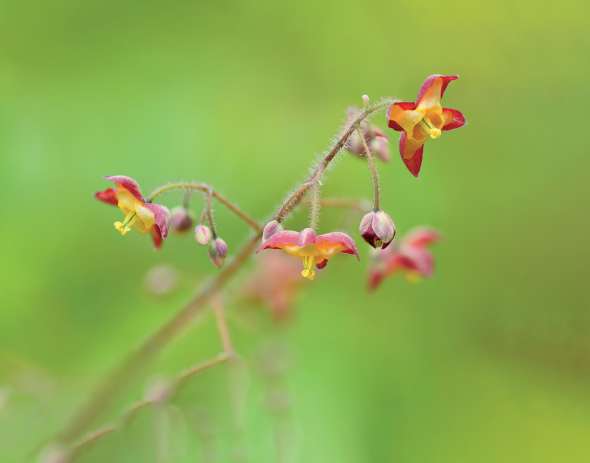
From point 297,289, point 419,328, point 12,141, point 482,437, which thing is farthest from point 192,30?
point 482,437

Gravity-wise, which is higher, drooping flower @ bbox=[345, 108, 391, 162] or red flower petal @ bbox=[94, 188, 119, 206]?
red flower petal @ bbox=[94, 188, 119, 206]

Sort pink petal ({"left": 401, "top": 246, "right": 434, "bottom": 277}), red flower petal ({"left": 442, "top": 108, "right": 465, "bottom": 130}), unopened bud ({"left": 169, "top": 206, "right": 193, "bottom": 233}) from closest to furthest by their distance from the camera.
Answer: red flower petal ({"left": 442, "top": 108, "right": 465, "bottom": 130}) < unopened bud ({"left": 169, "top": 206, "right": 193, "bottom": 233}) < pink petal ({"left": 401, "top": 246, "right": 434, "bottom": 277})

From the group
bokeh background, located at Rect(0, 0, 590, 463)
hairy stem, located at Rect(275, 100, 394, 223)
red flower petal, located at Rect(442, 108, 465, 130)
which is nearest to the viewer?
hairy stem, located at Rect(275, 100, 394, 223)

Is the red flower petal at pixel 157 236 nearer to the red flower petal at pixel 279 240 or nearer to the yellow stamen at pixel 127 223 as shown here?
the yellow stamen at pixel 127 223

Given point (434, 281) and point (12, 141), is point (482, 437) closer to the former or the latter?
point (434, 281)

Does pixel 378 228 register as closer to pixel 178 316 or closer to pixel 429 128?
pixel 429 128

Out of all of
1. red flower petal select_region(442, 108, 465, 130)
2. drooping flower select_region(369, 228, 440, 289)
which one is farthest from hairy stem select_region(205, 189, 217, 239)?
drooping flower select_region(369, 228, 440, 289)

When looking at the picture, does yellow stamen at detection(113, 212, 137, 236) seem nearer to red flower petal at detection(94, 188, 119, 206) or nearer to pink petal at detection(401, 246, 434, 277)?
red flower petal at detection(94, 188, 119, 206)
